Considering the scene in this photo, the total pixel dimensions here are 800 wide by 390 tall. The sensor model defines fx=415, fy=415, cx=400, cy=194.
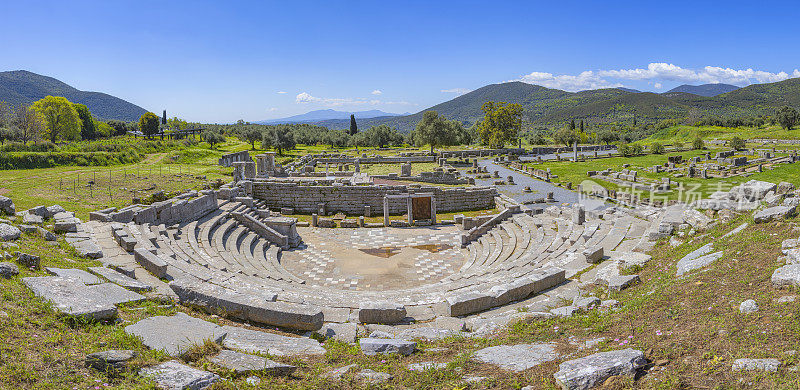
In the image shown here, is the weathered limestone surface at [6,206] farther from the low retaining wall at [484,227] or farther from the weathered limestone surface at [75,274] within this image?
the low retaining wall at [484,227]

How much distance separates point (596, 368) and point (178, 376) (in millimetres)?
5059

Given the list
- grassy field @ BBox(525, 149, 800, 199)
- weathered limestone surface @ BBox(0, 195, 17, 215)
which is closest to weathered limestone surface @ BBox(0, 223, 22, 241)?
weathered limestone surface @ BBox(0, 195, 17, 215)

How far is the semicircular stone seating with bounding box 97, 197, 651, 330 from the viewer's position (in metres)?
8.62

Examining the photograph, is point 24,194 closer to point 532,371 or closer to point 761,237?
point 532,371

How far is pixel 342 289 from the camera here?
51.4 ft

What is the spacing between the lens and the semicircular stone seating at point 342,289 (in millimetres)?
8625

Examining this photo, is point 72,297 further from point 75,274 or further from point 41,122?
point 41,122

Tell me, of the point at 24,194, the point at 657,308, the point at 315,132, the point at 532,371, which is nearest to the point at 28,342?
the point at 532,371

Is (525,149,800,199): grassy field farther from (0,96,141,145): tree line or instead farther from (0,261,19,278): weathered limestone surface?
(0,96,141,145): tree line

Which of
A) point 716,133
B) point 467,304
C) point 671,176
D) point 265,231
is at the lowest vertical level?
point 265,231

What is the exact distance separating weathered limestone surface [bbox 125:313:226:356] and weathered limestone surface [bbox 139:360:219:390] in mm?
510

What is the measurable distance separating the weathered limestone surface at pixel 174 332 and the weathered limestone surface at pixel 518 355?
4106 mm

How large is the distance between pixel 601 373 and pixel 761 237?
646 cm

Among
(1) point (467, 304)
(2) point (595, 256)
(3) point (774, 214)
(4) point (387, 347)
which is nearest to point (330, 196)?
(2) point (595, 256)
